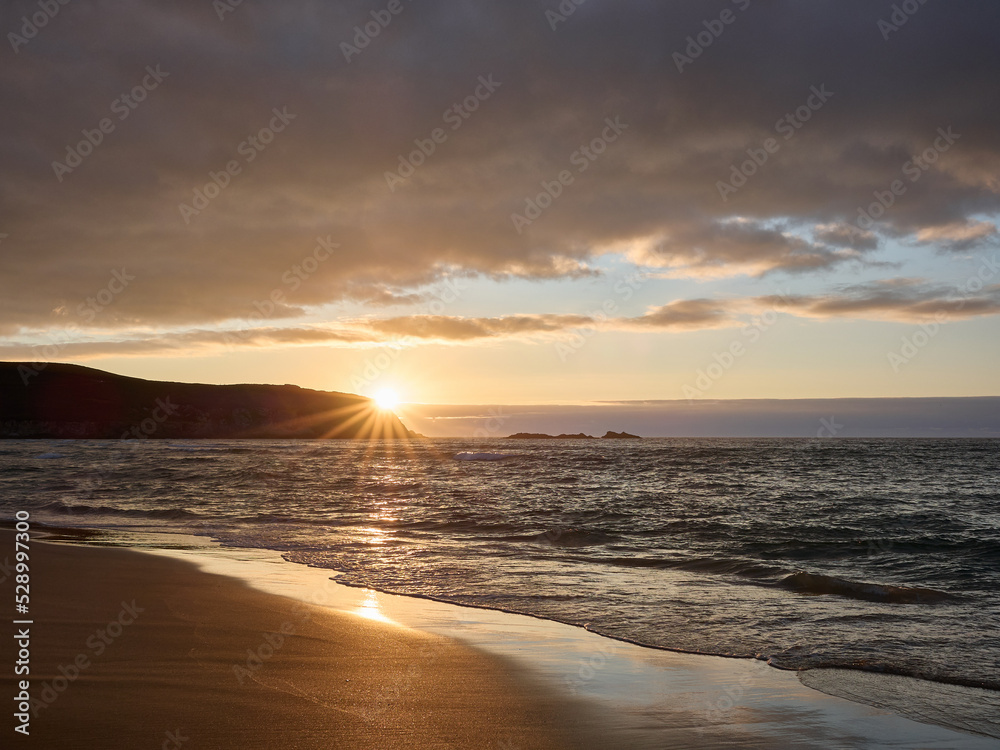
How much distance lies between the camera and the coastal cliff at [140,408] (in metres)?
149

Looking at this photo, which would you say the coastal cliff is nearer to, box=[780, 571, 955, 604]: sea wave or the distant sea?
the distant sea

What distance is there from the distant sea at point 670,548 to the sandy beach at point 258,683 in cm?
267

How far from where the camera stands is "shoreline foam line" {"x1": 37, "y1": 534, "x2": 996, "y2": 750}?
193 inches

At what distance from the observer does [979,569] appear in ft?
42.3

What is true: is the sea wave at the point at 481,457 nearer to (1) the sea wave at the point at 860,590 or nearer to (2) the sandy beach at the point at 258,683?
(1) the sea wave at the point at 860,590

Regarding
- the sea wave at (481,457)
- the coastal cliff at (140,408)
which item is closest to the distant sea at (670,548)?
the sea wave at (481,457)

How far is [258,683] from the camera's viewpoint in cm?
536

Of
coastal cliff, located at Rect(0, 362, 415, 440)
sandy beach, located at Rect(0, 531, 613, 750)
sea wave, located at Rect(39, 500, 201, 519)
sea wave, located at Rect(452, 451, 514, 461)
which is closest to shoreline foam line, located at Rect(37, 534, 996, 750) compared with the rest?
sandy beach, located at Rect(0, 531, 613, 750)

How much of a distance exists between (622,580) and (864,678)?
18.0ft

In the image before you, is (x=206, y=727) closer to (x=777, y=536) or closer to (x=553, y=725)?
(x=553, y=725)

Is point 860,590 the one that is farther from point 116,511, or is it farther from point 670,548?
point 116,511

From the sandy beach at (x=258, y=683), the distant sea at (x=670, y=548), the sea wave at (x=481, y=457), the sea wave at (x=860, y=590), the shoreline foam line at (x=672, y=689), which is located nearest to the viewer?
the sandy beach at (x=258, y=683)

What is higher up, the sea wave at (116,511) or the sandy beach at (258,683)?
the sandy beach at (258,683)

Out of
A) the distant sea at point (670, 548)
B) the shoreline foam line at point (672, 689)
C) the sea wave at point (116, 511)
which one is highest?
the shoreline foam line at point (672, 689)
